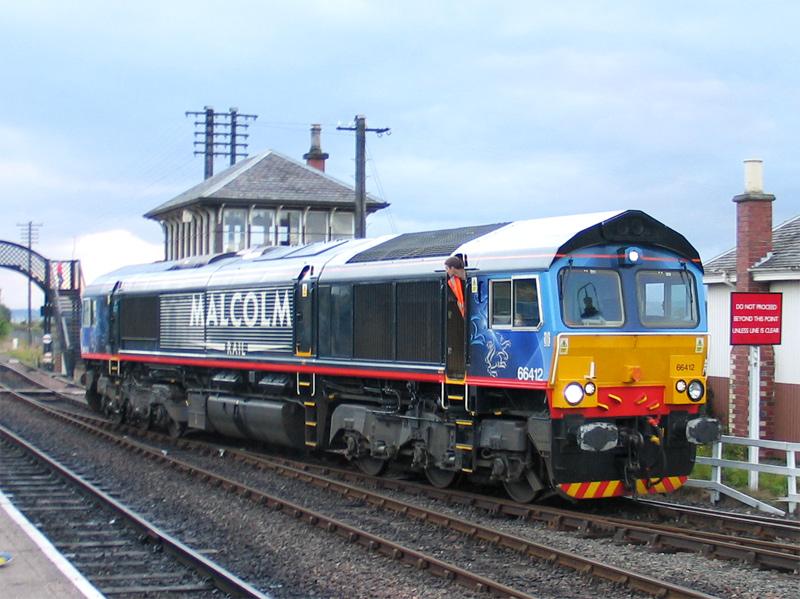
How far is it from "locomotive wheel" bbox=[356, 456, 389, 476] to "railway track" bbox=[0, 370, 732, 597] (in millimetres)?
521

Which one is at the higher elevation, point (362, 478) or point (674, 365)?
point (674, 365)

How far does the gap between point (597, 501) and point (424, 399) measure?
2469 millimetres

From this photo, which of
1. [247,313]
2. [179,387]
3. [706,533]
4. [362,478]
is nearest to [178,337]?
[179,387]

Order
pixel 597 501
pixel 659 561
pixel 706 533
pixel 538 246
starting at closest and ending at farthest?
1. pixel 659 561
2. pixel 706 533
3. pixel 538 246
4. pixel 597 501

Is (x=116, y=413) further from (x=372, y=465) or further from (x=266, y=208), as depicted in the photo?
(x=266, y=208)

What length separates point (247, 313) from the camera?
1667 cm

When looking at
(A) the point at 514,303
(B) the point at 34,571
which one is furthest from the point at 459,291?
(B) the point at 34,571

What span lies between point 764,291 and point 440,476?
7.49 meters

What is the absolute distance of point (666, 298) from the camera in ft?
39.2

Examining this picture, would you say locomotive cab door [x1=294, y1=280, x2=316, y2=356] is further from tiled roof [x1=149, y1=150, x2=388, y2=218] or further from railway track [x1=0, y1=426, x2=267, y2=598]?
tiled roof [x1=149, y1=150, x2=388, y2=218]

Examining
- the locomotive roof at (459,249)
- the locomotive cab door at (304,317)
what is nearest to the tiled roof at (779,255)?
the locomotive roof at (459,249)

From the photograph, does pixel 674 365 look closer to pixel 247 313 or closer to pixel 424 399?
pixel 424 399

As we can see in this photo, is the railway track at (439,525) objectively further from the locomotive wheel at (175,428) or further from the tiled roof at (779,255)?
the tiled roof at (779,255)

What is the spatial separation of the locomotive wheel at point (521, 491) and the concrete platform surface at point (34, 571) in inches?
210
